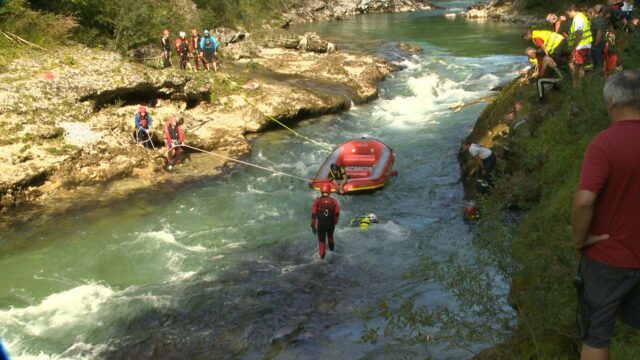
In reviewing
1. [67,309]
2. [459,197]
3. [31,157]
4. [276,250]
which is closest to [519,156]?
[459,197]

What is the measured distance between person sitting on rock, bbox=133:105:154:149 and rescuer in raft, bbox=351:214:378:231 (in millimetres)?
6462

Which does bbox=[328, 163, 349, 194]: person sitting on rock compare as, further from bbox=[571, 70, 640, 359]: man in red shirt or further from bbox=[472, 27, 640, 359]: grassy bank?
bbox=[571, 70, 640, 359]: man in red shirt

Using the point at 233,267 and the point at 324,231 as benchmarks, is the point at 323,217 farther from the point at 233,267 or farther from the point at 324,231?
the point at 233,267

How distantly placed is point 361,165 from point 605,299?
1061 cm

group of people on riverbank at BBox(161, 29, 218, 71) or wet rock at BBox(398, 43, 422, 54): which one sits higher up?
group of people on riverbank at BBox(161, 29, 218, 71)

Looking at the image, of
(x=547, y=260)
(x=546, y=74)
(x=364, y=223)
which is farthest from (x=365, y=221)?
(x=547, y=260)

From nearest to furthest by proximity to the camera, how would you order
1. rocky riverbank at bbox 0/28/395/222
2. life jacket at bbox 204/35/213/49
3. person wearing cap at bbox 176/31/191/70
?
rocky riverbank at bbox 0/28/395/222 → person wearing cap at bbox 176/31/191/70 → life jacket at bbox 204/35/213/49

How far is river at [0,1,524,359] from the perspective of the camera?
275 inches

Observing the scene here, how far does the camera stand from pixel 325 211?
28.8ft

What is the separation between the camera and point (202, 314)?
7.59 metres

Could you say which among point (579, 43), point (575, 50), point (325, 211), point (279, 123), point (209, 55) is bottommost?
point (279, 123)

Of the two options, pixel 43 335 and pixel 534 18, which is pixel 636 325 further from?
pixel 534 18

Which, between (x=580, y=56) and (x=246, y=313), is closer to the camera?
(x=246, y=313)

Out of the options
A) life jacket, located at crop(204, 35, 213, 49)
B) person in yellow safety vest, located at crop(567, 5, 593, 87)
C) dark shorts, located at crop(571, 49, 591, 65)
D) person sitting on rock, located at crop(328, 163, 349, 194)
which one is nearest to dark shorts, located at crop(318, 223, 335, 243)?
person sitting on rock, located at crop(328, 163, 349, 194)
